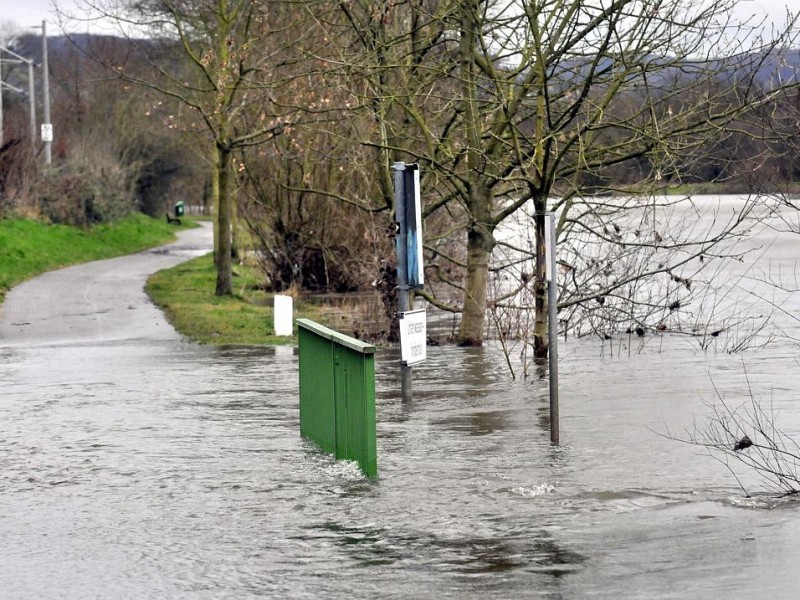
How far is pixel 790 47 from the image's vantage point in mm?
16109

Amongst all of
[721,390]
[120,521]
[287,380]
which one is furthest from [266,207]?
[120,521]

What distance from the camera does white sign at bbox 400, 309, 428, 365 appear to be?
1264 centimetres

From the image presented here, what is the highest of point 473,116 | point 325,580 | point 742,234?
point 473,116

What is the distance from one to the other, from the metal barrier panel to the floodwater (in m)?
0.20

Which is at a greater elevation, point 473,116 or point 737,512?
point 473,116

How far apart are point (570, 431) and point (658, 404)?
2.10 m

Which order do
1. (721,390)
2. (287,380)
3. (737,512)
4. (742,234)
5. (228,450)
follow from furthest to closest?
1. (742,234)
2. (287,380)
3. (721,390)
4. (228,450)
5. (737,512)

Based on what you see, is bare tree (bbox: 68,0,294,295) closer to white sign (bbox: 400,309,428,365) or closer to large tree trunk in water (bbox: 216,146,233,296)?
large tree trunk in water (bbox: 216,146,233,296)

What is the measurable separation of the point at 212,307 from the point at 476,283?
7.57m

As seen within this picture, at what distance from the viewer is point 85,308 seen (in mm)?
26203

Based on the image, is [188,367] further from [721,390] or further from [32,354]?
[721,390]

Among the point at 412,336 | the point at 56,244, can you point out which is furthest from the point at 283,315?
the point at 56,244

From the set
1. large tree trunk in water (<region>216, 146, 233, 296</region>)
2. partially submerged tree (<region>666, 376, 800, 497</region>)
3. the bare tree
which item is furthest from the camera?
large tree trunk in water (<region>216, 146, 233, 296</region>)

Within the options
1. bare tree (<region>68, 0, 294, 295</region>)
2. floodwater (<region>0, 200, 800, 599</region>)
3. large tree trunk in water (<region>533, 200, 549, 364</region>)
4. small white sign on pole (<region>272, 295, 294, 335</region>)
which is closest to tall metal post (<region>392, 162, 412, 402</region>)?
floodwater (<region>0, 200, 800, 599</region>)
